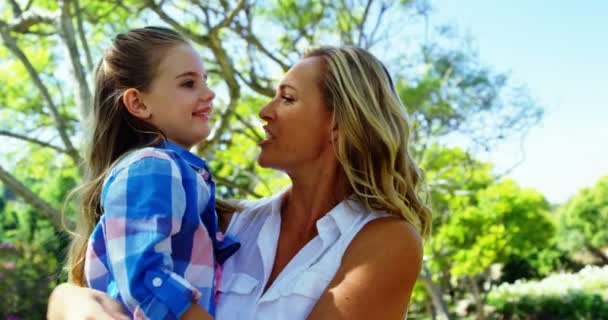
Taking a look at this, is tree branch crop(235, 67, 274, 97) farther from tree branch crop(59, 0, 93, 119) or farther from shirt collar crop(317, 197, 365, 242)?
shirt collar crop(317, 197, 365, 242)

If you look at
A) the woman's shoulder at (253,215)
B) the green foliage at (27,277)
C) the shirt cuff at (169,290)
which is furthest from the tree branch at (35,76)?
the shirt cuff at (169,290)

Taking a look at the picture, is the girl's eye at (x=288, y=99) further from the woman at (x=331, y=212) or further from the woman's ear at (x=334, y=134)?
the woman's ear at (x=334, y=134)

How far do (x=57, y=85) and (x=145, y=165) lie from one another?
956 centimetres

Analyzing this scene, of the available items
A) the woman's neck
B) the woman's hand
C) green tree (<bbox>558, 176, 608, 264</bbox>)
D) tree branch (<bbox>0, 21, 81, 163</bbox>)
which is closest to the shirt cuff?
the woman's hand

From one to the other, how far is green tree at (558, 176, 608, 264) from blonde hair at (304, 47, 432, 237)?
24.0 metres

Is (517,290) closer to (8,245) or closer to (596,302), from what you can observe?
(596,302)

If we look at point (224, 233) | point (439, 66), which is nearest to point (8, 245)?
point (439, 66)

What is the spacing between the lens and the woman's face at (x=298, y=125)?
1.78 meters

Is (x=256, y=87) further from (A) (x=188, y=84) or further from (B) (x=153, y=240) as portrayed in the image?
(B) (x=153, y=240)

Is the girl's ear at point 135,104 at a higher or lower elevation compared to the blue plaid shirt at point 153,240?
higher

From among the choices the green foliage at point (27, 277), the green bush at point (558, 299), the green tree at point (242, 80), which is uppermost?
the green tree at point (242, 80)

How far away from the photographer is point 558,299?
15867 millimetres

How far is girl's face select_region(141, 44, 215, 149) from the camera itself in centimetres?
161

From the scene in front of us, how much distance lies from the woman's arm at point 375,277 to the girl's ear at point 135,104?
1.95 feet
